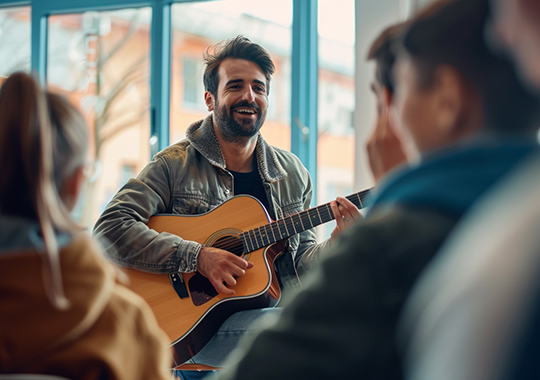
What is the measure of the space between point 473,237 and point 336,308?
0.54 feet

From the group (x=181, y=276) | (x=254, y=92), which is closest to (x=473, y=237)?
(x=181, y=276)

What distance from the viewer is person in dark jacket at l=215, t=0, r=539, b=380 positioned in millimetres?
443

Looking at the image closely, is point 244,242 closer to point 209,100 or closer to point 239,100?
point 239,100

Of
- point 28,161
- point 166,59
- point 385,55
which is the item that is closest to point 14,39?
point 166,59

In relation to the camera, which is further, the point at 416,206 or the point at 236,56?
the point at 236,56

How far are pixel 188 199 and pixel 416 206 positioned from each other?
1.71 m

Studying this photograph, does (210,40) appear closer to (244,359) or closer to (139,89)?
(139,89)

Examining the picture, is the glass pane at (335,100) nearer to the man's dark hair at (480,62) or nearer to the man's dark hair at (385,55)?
the man's dark hair at (385,55)

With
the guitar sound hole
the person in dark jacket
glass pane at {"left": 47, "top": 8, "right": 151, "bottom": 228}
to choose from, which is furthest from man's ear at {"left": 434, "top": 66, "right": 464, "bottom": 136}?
glass pane at {"left": 47, "top": 8, "right": 151, "bottom": 228}

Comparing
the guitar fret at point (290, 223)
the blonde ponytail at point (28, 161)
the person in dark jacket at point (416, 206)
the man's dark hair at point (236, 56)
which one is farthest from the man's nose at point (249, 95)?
the person in dark jacket at point (416, 206)

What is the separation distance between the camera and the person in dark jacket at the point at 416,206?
443 mm

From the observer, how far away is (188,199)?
2107mm

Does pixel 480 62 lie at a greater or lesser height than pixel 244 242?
greater

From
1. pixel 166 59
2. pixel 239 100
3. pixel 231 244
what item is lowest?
pixel 231 244
